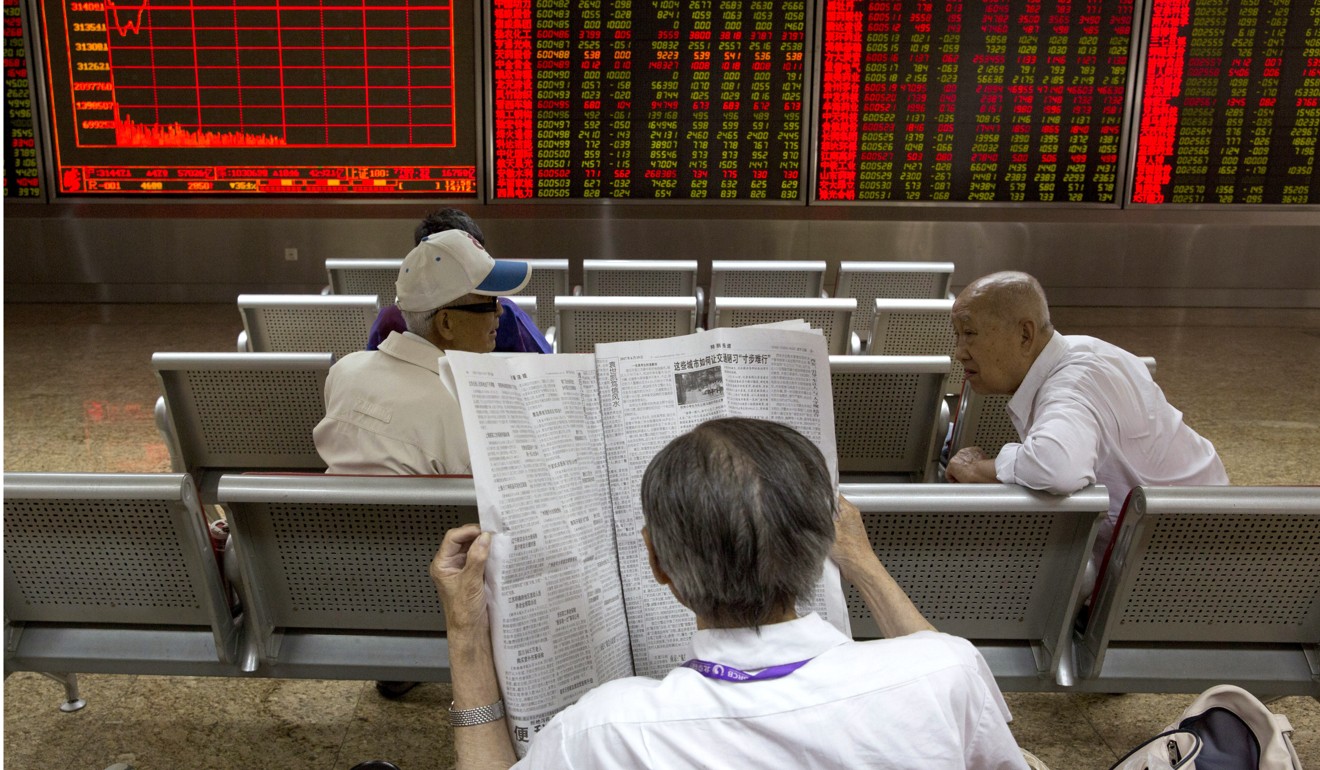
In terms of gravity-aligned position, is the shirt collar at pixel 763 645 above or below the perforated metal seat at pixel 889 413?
above

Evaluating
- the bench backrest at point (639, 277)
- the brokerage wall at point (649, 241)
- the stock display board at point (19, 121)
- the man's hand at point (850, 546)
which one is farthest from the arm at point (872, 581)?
the stock display board at point (19, 121)

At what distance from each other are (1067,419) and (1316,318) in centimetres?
596

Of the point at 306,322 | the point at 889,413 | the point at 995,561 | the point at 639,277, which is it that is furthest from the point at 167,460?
the point at 995,561

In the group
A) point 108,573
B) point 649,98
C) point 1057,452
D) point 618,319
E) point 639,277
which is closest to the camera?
point 108,573

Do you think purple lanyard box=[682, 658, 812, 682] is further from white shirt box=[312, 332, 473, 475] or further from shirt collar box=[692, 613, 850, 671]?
white shirt box=[312, 332, 473, 475]

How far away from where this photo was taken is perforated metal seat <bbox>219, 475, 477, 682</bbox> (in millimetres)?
1556

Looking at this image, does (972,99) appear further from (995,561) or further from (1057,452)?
(995,561)

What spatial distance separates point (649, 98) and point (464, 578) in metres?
5.71

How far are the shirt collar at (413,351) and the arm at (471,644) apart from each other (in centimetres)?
89

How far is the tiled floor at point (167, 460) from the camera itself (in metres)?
2.11

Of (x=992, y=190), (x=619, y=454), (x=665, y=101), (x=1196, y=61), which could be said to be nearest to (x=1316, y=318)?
(x=1196, y=61)

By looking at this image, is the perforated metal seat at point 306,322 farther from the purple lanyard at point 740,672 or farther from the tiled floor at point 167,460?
the purple lanyard at point 740,672

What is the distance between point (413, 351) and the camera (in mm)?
2053

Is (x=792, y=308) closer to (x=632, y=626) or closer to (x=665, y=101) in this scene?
(x=632, y=626)
